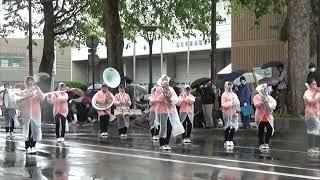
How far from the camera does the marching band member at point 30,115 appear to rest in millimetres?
15055

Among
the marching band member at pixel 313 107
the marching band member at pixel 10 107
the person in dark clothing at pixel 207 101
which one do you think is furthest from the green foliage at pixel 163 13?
the marching band member at pixel 313 107

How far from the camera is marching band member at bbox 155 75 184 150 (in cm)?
1590

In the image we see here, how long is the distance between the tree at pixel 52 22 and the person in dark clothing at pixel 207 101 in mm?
15000

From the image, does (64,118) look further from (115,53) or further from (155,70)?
(155,70)

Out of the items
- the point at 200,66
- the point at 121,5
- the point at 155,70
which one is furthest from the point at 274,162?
the point at 155,70

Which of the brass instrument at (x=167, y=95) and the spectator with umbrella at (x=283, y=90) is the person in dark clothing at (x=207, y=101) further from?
the brass instrument at (x=167, y=95)

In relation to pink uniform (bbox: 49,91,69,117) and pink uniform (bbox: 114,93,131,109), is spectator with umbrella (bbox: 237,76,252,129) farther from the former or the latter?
pink uniform (bbox: 49,91,69,117)

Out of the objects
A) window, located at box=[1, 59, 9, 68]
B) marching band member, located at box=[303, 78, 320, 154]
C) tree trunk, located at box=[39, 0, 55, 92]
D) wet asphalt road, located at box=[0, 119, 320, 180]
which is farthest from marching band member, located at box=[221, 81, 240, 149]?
window, located at box=[1, 59, 9, 68]

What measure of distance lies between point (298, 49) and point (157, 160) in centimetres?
1022

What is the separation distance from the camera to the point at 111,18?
29.3 m

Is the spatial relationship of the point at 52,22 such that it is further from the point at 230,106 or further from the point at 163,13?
the point at 230,106

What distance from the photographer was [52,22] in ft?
121

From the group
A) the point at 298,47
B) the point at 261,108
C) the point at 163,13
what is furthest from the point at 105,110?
the point at 163,13

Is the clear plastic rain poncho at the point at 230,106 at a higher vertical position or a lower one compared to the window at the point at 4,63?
lower
